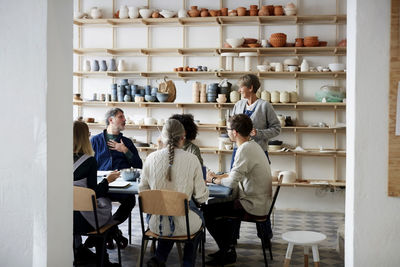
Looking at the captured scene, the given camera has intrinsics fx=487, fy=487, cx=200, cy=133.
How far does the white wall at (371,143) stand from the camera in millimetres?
2734

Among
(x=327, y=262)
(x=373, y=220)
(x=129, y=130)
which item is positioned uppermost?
(x=129, y=130)

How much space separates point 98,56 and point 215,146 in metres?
2.33

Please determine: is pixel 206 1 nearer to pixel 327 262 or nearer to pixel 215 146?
pixel 215 146

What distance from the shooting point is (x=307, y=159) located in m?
7.04

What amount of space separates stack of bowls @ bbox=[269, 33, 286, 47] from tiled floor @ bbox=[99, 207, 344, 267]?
2.36m

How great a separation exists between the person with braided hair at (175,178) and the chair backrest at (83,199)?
0.42 m

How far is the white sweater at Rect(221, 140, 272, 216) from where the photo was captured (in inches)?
156

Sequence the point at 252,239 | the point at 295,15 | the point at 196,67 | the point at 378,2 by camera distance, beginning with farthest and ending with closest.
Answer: the point at 196,67 < the point at 295,15 < the point at 252,239 < the point at 378,2

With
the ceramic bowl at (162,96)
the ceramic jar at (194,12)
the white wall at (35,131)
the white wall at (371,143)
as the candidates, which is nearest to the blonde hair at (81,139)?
the white wall at (35,131)

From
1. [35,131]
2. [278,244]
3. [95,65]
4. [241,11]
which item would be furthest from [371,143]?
[95,65]

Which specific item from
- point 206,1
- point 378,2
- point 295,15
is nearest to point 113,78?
point 206,1

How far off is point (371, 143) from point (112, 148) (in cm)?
289

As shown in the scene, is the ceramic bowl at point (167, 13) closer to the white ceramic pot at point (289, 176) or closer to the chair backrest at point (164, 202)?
the white ceramic pot at point (289, 176)

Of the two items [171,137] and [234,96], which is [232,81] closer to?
[234,96]
